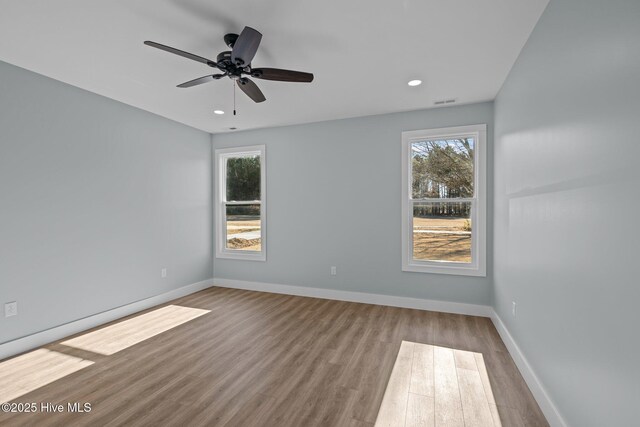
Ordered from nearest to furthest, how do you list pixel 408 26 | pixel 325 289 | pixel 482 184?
pixel 408 26, pixel 482 184, pixel 325 289

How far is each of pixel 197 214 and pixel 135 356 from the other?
2558 mm

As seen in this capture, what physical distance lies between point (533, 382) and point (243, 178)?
4.50m

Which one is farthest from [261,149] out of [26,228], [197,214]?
[26,228]

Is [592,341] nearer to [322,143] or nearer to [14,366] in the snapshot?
[322,143]

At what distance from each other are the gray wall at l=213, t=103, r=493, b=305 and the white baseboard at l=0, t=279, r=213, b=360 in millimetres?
1251

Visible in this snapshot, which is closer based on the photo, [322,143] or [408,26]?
[408,26]

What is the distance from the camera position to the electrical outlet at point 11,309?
261 cm

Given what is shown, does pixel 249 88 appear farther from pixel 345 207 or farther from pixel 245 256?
pixel 245 256

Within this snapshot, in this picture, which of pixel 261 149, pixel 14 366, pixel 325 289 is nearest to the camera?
pixel 14 366

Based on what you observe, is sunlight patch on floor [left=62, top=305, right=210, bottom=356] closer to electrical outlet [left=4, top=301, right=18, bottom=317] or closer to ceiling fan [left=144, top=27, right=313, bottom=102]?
electrical outlet [left=4, top=301, right=18, bottom=317]

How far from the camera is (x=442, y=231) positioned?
3.82 meters

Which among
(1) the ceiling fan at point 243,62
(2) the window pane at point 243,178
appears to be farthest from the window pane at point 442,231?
(2) the window pane at point 243,178

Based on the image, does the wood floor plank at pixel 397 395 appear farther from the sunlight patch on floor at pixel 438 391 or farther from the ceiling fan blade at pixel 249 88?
the ceiling fan blade at pixel 249 88

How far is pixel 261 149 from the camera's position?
15.4 ft
